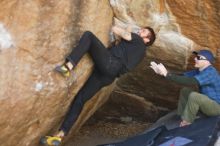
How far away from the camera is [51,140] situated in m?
5.43

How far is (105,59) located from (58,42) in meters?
0.54

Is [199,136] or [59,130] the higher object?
[59,130]

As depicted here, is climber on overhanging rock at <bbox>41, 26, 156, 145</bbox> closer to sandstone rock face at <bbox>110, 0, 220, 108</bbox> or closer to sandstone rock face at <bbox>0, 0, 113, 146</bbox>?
sandstone rock face at <bbox>0, 0, 113, 146</bbox>

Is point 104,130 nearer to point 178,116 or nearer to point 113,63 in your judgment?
point 178,116

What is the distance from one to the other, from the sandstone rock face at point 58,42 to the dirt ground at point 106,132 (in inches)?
45.5

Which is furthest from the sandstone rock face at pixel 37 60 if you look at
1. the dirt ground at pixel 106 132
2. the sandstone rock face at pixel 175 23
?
the dirt ground at pixel 106 132

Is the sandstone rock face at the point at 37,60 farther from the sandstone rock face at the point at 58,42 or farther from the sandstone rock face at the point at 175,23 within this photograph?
the sandstone rock face at the point at 175,23

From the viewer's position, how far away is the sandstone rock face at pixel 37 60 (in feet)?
15.9

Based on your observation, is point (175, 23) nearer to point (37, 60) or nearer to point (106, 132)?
point (37, 60)

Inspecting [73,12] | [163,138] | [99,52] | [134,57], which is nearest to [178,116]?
[163,138]

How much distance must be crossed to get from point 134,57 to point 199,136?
3.45 feet

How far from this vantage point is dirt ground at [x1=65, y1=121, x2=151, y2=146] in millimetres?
7370

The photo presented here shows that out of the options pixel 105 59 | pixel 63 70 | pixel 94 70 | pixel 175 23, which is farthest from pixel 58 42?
pixel 175 23

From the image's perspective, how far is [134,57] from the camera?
5.62 m
